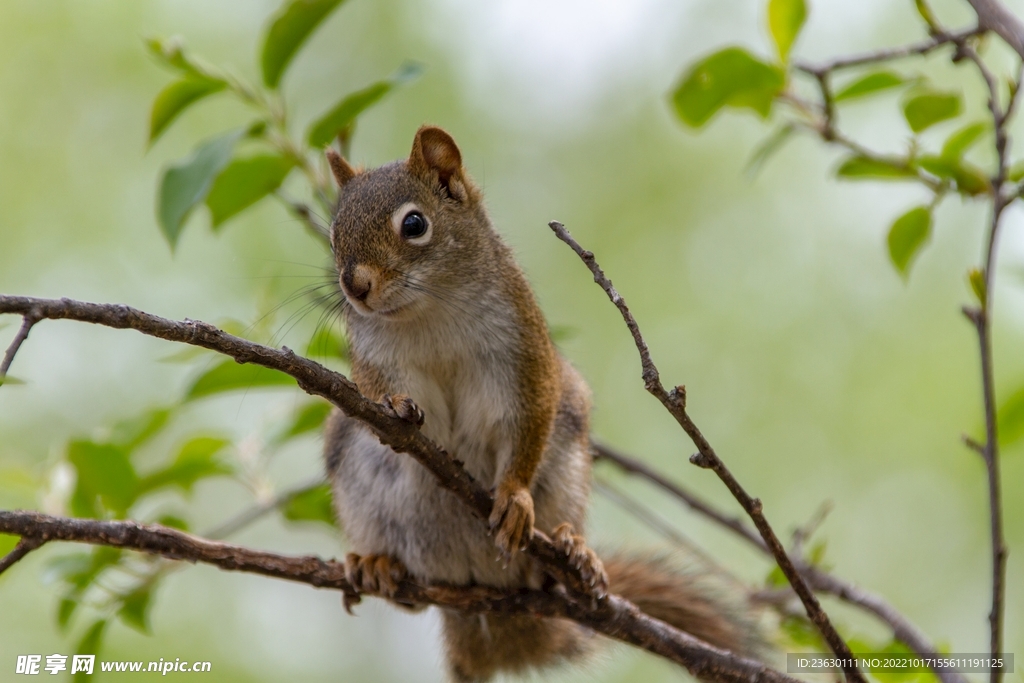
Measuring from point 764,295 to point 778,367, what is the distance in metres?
0.56

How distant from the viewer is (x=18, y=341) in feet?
4.58

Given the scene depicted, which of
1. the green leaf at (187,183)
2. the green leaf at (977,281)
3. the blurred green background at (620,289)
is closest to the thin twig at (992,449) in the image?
the green leaf at (977,281)

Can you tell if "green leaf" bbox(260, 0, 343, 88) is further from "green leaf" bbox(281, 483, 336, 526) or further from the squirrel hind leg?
the squirrel hind leg

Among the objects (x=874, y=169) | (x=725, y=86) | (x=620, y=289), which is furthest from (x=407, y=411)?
(x=620, y=289)

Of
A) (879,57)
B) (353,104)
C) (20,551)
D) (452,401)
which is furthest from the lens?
(353,104)

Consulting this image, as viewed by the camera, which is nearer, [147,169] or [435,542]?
[435,542]

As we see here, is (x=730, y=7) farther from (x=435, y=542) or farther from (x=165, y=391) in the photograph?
(x=435, y=542)

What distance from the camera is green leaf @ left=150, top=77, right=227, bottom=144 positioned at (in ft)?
9.22

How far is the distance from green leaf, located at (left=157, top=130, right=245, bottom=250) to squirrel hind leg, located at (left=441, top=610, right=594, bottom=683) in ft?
4.29

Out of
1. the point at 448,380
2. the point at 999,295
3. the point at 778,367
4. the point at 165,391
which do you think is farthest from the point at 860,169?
the point at 165,391

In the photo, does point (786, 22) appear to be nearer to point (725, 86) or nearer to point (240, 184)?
point (725, 86)

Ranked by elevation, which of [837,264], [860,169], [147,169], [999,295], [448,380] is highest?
[147,169]

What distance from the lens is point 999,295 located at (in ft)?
20.5

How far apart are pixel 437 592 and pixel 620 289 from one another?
4.72 meters
